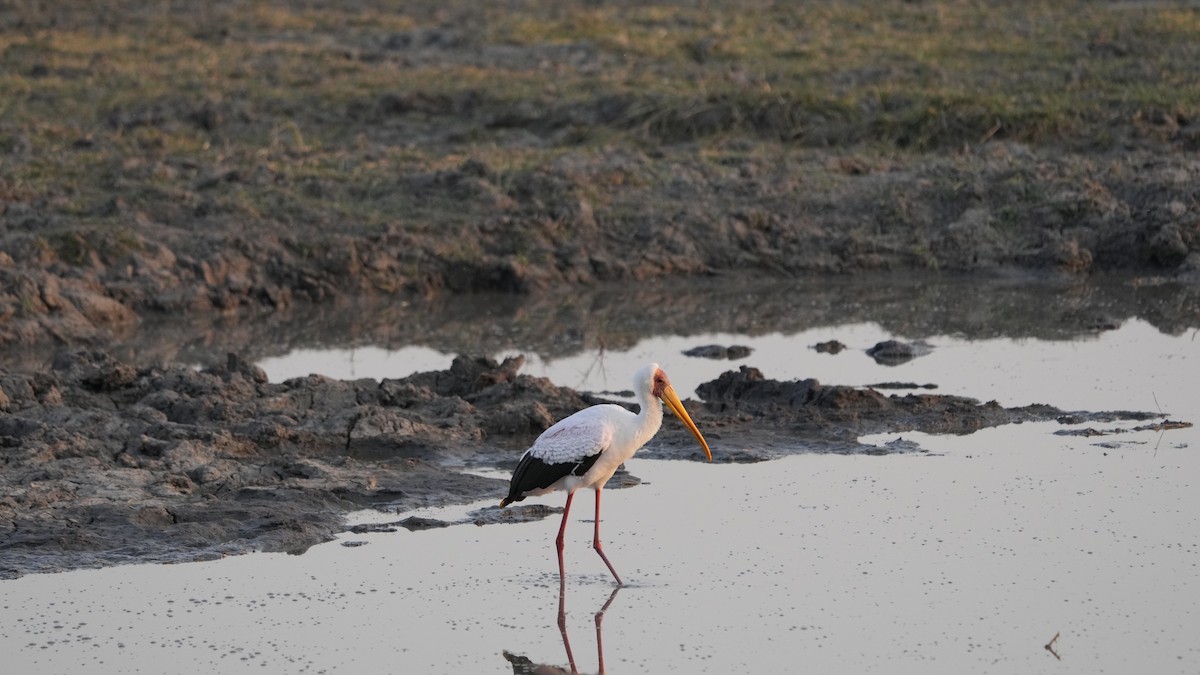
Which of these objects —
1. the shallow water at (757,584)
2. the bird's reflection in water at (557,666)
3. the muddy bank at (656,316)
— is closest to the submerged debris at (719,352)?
the muddy bank at (656,316)

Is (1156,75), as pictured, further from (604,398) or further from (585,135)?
(604,398)

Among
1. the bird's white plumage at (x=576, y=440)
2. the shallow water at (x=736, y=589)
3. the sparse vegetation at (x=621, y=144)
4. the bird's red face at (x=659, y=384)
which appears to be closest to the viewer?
the shallow water at (x=736, y=589)

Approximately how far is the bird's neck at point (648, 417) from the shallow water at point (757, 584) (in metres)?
0.58

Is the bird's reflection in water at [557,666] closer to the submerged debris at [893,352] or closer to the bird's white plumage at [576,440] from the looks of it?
the bird's white plumage at [576,440]

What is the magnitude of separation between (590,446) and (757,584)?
0.91 meters

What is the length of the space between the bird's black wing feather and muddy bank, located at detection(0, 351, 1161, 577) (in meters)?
1.06

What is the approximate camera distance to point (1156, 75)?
17594mm

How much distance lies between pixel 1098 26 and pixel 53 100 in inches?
478

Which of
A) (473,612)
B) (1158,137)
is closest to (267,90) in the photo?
(1158,137)

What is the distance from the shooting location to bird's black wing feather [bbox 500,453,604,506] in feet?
24.4

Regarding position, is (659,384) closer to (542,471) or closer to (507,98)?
(542,471)

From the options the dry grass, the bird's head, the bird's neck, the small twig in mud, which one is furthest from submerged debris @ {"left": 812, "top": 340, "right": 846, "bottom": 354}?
the small twig in mud

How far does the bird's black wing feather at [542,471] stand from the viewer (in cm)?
745

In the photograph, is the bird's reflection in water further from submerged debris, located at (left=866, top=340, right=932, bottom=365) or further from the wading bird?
submerged debris, located at (left=866, top=340, right=932, bottom=365)
